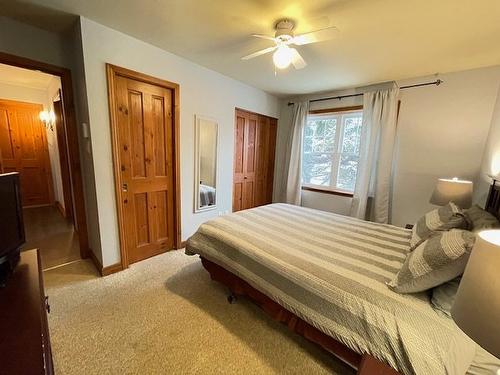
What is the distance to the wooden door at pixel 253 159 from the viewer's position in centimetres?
366

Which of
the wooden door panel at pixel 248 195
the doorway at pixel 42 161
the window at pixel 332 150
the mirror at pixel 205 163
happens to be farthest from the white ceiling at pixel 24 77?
the window at pixel 332 150

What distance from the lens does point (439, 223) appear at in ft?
5.34

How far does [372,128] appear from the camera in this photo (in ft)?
10.3

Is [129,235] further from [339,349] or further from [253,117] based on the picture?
[253,117]

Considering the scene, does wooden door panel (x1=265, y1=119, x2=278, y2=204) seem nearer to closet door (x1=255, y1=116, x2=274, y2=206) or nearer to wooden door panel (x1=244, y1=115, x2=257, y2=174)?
closet door (x1=255, y1=116, x2=274, y2=206)

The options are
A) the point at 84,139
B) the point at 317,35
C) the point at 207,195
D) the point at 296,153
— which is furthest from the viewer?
the point at 296,153

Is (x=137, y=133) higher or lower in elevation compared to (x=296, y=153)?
higher

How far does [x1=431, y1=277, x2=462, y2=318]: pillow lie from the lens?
105cm

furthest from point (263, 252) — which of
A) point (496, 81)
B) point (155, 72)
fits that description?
point (496, 81)

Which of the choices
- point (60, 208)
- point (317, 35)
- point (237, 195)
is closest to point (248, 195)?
point (237, 195)

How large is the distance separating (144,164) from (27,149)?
405cm

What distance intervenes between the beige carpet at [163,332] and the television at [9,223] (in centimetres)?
69

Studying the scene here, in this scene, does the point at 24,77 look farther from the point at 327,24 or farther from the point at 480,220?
the point at 480,220

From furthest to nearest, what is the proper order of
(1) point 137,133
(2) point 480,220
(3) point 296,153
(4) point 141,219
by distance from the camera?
(3) point 296,153, (4) point 141,219, (1) point 137,133, (2) point 480,220
